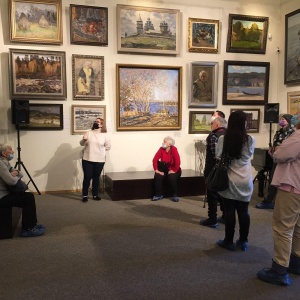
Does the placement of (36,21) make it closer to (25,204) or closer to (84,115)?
(84,115)

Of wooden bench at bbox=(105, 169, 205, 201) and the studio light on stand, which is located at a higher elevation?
the studio light on stand

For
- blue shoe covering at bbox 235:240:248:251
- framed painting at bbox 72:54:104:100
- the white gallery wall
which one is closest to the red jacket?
the white gallery wall

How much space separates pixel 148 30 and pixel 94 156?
9.12 ft

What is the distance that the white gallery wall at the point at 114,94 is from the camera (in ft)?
20.5

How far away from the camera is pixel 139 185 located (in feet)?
19.9

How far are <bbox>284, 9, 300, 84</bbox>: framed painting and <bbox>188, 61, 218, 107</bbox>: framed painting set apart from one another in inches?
60.4

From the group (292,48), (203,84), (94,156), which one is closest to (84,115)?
(94,156)

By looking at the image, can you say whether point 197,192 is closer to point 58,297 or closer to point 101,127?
point 101,127

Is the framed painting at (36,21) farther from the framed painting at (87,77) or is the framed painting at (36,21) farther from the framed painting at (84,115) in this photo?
the framed painting at (84,115)

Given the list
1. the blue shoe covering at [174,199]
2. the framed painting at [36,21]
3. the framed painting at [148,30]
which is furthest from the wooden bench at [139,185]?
the framed painting at [36,21]

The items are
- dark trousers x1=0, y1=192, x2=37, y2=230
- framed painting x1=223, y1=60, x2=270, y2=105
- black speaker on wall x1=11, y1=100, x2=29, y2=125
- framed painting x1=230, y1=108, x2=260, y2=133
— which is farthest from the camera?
framed painting x1=230, y1=108, x2=260, y2=133

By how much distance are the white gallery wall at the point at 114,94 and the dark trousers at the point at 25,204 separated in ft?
7.87

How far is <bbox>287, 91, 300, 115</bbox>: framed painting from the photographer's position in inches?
271

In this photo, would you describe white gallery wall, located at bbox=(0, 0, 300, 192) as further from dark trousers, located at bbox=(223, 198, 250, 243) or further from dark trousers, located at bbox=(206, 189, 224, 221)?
dark trousers, located at bbox=(223, 198, 250, 243)
